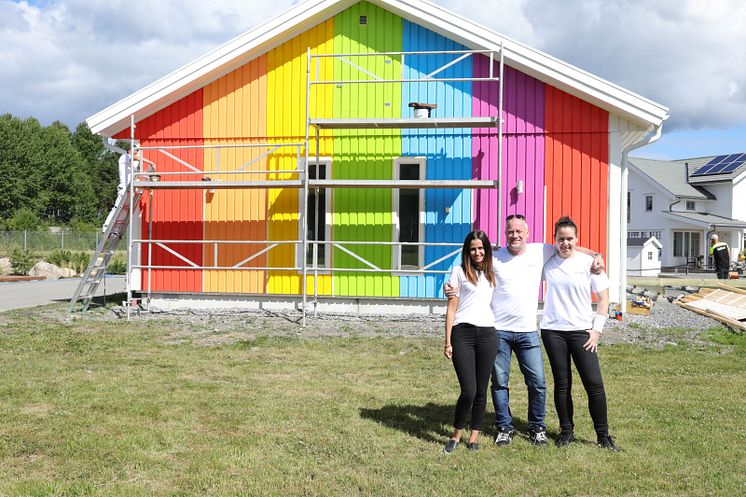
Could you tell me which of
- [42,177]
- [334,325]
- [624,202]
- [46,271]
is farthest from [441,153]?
[42,177]

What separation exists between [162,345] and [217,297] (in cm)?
371

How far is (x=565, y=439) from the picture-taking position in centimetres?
527

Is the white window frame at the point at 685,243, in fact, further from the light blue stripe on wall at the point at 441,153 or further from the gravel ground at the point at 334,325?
the light blue stripe on wall at the point at 441,153

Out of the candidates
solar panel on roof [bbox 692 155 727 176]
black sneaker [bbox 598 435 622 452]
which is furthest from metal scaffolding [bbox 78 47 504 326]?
solar panel on roof [bbox 692 155 727 176]

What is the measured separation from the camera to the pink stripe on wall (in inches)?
482

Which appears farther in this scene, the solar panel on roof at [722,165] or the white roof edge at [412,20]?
the solar panel on roof at [722,165]

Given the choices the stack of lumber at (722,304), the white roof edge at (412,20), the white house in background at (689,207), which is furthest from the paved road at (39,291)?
the white house in background at (689,207)

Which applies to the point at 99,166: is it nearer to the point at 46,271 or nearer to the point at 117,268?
the point at 117,268

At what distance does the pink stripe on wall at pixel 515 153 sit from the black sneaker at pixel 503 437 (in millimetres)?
7116

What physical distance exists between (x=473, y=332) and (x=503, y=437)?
86 centimetres

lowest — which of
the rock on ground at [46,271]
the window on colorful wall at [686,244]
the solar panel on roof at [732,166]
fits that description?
the rock on ground at [46,271]

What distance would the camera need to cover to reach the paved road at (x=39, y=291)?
1555 cm

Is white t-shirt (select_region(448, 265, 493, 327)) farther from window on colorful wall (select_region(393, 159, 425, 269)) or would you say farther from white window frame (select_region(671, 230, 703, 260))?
white window frame (select_region(671, 230, 703, 260))

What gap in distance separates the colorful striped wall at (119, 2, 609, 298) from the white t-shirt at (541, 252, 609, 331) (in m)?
6.82
